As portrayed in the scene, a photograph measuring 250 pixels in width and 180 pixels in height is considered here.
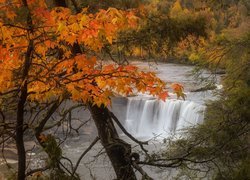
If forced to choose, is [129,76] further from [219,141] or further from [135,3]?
[219,141]

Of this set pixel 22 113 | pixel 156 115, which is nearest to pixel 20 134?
pixel 22 113

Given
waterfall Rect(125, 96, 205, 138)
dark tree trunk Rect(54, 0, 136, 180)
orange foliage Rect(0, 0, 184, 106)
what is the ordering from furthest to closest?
waterfall Rect(125, 96, 205, 138)
dark tree trunk Rect(54, 0, 136, 180)
orange foliage Rect(0, 0, 184, 106)

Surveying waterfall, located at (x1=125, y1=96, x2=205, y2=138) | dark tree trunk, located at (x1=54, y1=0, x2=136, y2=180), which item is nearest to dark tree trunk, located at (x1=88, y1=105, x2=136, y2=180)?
dark tree trunk, located at (x1=54, y1=0, x2=136, y2=180)

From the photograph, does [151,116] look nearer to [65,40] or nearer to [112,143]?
[112,143]

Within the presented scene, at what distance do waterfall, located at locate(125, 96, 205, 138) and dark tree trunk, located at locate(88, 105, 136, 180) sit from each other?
11.3m

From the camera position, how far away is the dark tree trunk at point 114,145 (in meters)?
4.40

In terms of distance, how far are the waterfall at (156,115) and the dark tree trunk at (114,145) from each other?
11253 millimetres

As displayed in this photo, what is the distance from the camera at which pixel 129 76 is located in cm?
325

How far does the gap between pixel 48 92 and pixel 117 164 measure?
5.92ft

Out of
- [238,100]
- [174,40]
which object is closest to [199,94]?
[238,100]

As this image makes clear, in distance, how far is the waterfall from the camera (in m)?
16.2

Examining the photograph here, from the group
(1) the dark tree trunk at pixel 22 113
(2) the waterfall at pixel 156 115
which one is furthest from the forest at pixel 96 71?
(2) the waterfall at pixel 156 115

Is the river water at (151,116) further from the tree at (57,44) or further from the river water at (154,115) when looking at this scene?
the tree at (57,44)

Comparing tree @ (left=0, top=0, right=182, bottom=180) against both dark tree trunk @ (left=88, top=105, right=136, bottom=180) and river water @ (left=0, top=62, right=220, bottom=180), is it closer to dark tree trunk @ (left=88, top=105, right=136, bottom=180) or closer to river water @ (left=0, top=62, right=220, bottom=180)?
dark tree trunk @ (left=88, top=105, right=136, bottom=180)
